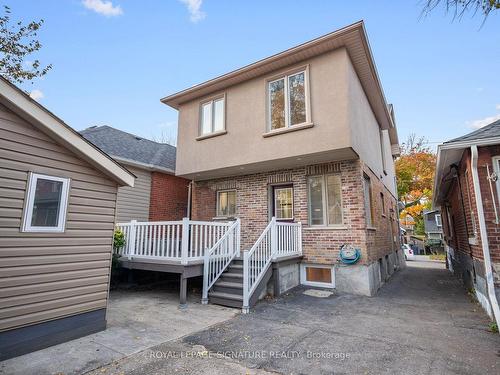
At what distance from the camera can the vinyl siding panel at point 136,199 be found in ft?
32.7

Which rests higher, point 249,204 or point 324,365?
point 249,204

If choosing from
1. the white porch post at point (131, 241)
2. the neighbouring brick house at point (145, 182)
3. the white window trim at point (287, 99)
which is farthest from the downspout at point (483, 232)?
the neighbouring brick house at point (145, 182)

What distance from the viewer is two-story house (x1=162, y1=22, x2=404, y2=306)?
7328 mm

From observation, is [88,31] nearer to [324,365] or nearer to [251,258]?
[251,258]

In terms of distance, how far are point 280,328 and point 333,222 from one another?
3.96 meters

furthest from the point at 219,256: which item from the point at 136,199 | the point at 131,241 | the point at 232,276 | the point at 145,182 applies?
the point at 145,182

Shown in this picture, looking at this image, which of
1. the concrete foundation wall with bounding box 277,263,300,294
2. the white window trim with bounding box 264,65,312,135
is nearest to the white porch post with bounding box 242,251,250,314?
the concrete foundation wall with bounding box 277,263,300,294

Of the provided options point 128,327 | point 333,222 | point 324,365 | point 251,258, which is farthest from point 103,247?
point 333,222

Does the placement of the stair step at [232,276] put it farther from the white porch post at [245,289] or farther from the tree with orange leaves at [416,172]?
the tree with orange leaves at [416,172]

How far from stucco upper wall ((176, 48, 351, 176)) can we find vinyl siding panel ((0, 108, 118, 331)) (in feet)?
14.4

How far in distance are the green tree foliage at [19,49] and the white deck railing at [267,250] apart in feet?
36.8

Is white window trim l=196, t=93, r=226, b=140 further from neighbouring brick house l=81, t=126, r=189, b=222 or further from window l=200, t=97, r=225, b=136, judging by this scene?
neighbouring brick house l=81, t=126, r=189, b=222

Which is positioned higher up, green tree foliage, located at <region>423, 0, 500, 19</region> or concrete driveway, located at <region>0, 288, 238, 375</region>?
green tree foliage, located at <region>423, 0, 500, 19</region>

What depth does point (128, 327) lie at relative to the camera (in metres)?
4.90
